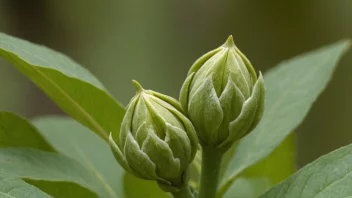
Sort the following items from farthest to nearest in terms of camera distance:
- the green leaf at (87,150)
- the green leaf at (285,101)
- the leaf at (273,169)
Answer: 1. the leaf at (273,169)
2. the green leaf at (87,150)
3. the green leaf at (285,101)

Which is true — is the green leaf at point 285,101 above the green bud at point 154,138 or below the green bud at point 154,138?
below

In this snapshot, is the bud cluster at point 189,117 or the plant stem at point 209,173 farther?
the plant stem at point 209,173

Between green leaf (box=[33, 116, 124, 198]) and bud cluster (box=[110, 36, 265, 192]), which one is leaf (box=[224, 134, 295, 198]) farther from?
bud cluster (box=[110, 36, 265, 192])

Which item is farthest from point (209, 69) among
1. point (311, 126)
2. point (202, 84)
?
point (311, 126)

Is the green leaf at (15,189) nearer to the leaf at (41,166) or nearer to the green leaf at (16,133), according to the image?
the leaf at (41,166)

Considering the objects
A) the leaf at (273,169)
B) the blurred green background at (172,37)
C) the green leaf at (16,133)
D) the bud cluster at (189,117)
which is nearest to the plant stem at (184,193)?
the bud cluster at (189,117)

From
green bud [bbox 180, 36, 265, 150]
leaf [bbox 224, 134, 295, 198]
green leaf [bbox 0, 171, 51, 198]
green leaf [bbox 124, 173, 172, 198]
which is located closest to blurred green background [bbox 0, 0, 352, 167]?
leaf [bbox 224, 134, 295, 198]
